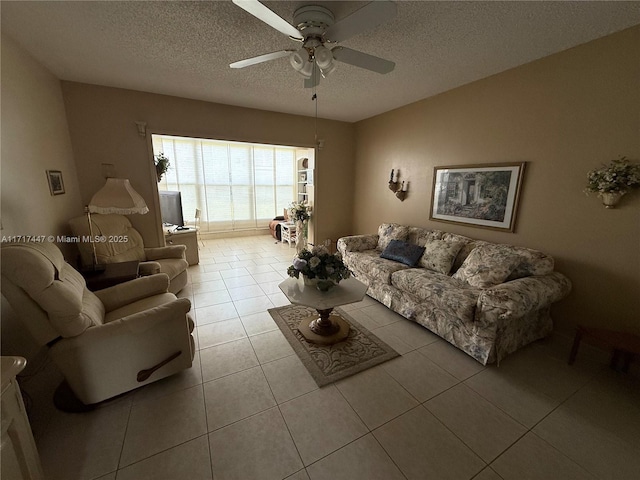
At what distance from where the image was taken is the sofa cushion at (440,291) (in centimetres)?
216

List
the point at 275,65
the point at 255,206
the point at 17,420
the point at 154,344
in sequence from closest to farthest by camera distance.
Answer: the point at 17,420 < the point at 154,344 < the point at 275,65 < the point at 255,206

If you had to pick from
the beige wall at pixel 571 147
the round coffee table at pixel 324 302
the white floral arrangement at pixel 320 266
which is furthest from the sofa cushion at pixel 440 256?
the white floral arrangement at pixel 320 266

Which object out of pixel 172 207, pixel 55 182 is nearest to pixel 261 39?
pixel 55 182

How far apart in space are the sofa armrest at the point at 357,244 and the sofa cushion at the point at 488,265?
54.4 inches

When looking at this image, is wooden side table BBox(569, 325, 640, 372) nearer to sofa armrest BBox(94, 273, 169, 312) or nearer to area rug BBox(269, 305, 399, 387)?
area rug BBox(269, 305, 399, 387)

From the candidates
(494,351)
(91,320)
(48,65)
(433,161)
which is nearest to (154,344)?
(91,320)

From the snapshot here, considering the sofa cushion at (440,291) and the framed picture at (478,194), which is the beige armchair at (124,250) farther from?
the framed picture at (478,194)

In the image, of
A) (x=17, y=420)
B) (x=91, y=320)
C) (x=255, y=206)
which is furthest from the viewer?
(x=255, y=206)

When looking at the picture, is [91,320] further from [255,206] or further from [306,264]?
[255,206]

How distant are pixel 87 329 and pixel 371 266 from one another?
8.71ft

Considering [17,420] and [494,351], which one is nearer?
[17,420]

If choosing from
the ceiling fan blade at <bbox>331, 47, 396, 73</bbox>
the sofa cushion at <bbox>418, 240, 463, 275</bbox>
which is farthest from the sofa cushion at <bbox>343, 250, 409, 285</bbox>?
the ceiling fan blade at <bbox>331, 47, 396, 73</bbox>

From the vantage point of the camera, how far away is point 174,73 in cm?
271

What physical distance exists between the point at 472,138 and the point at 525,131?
54cm
